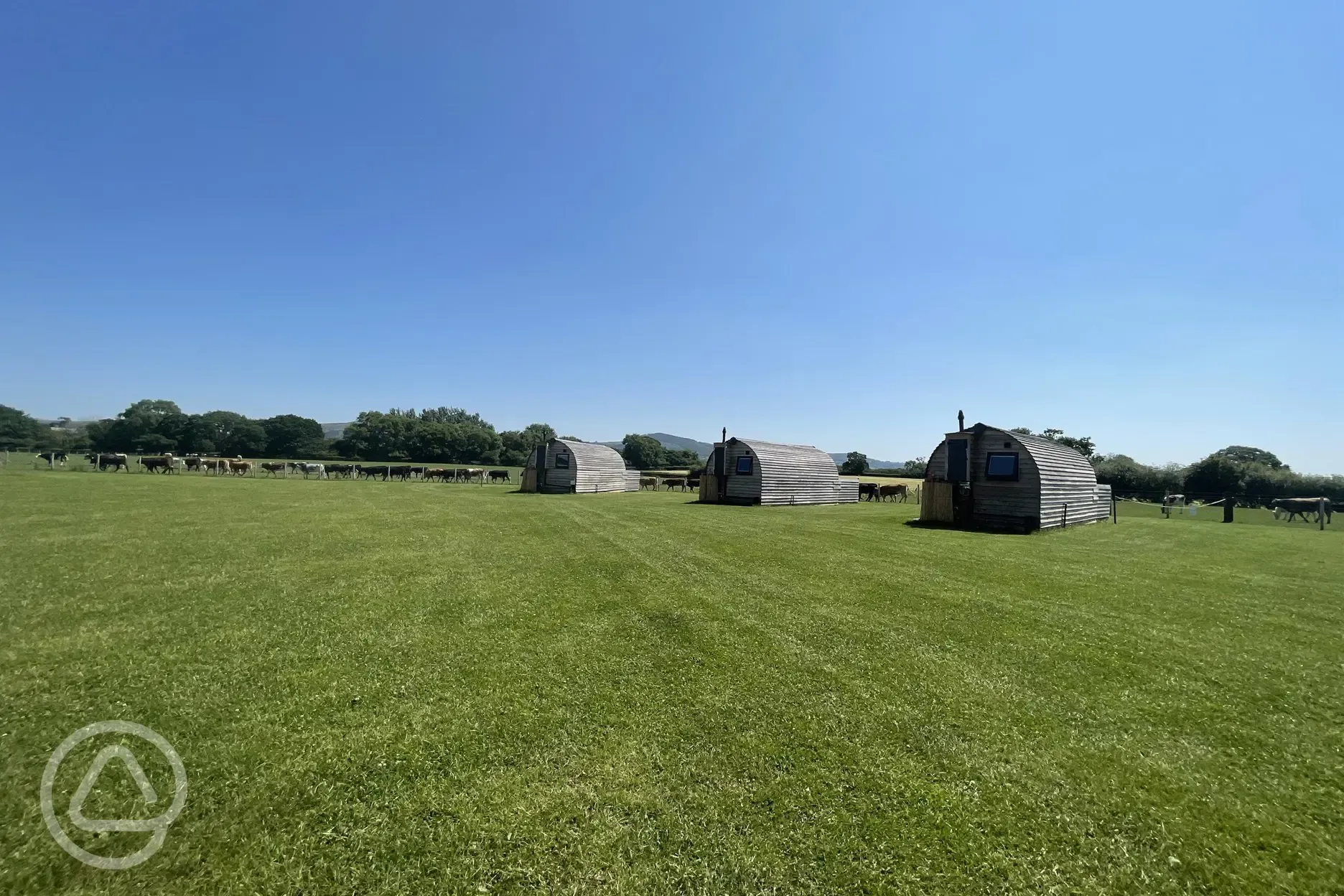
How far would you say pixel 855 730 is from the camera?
4309 millimetres

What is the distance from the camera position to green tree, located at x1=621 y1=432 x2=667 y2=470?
100 meters

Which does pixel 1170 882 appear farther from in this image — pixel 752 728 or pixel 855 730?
pixel 752 728

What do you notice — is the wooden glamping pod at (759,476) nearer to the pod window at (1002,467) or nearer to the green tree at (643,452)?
the pod window at (1002,467)

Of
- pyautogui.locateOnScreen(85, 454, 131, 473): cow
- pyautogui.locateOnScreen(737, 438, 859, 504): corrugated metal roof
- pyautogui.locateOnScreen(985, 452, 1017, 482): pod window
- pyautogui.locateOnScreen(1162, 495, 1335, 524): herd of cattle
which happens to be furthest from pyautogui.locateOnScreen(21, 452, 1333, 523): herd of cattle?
pyautogui.locateOnScreen(1162, 495, 1335, 524): herd of cattle

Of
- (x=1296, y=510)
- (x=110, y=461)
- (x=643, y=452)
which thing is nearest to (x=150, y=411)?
(x=110, y=461)

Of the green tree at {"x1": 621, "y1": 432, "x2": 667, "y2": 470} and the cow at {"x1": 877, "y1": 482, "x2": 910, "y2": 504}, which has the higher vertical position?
the green tree at {"x1": 621, "y1": 432, "x2": 667, "y2": 470}

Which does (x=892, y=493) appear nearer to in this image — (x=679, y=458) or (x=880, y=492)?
(x=880, y=492)

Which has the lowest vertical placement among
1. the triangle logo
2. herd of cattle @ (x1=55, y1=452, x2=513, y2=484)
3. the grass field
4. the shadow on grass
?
the triangle logo

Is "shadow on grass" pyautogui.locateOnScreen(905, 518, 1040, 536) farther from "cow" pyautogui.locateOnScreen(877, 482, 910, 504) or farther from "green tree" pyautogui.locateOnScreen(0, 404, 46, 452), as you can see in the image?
"green tree" pyautogui.locateOnScreen(0, 404, 46, 452)

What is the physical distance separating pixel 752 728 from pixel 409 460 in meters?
92.7

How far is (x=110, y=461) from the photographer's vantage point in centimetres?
4644

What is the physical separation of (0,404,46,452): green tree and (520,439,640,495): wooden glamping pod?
→ 9886 cm

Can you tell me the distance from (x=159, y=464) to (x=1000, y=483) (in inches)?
2381

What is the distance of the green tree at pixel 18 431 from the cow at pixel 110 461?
5798cm
